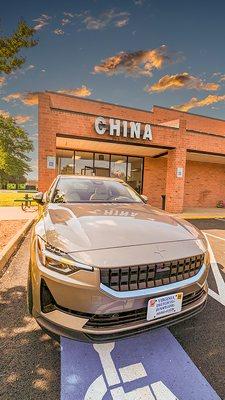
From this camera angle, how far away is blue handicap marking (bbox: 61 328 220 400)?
1748 mm

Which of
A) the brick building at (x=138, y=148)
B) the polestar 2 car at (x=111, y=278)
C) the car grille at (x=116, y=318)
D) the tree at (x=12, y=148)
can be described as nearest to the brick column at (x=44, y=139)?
the brick building at (x=138, y=148)

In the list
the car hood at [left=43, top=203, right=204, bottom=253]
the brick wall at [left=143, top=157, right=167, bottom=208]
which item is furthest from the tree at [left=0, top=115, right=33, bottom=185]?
the car hood at [left=43, top=203, right=204, bottom=253]

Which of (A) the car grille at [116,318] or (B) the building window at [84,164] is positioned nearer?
(A) the car grille at [116,318]

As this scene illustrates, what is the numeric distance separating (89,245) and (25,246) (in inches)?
160

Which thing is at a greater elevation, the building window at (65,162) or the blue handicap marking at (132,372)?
the building window at (65,162)

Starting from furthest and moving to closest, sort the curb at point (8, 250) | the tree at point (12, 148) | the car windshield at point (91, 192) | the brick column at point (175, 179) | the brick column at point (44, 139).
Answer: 1. the tree at point (12, 148)
2. the brick column at point (175, 179)
3. the brick column at point (44, 139)
4. the curb at point (8, 250)
5. the car windshield at point (91, 192)

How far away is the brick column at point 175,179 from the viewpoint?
1267 cm

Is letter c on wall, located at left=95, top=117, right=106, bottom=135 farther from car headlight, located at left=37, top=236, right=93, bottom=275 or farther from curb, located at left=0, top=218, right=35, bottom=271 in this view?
car headlight, located at left=37, top=236, right=93, bottom=275

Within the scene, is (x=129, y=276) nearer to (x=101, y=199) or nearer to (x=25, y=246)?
(x=101, y=199)

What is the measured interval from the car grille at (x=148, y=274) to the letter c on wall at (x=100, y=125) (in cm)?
922

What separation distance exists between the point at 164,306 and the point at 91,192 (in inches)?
92.1

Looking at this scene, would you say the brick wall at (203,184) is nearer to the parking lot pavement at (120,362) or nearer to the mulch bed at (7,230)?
the mulch bed at (7,230)

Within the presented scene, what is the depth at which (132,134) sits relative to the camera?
11.1 meters

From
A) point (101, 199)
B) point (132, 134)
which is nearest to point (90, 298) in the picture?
point (101, 199)
